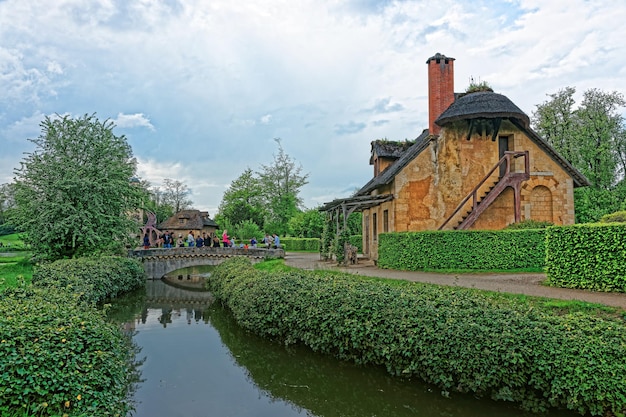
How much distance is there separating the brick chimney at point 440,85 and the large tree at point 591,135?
16.5 m

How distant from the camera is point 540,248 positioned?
15875 mm

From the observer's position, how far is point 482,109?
60.5ft

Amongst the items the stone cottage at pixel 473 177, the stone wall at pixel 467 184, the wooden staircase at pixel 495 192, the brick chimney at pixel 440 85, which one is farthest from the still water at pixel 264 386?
the brick chimney at pixel 440 85

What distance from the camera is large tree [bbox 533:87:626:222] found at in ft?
105

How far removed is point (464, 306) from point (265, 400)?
396cm

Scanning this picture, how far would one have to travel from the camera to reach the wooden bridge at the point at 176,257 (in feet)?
90.0

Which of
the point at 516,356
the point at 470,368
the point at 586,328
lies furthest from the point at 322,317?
the point at 586,328

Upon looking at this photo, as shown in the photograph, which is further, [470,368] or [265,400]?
[265,400]

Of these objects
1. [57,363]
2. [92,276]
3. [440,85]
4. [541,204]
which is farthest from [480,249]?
[92,276]

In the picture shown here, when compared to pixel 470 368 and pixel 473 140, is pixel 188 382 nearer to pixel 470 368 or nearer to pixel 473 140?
pixel 470 368

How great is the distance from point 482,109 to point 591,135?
64.9ft

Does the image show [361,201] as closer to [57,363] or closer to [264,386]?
[264,386]

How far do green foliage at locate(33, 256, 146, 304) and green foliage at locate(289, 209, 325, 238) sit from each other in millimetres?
21623

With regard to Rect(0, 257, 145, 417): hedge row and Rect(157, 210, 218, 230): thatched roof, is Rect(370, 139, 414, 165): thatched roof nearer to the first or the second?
Rect(0, 257, 145, 417): hedge row
